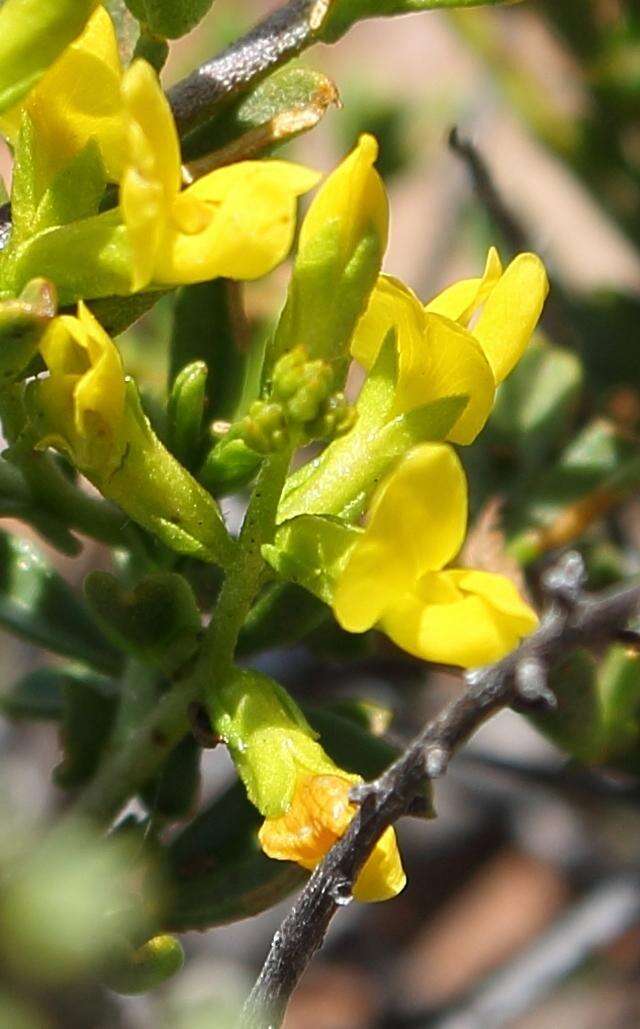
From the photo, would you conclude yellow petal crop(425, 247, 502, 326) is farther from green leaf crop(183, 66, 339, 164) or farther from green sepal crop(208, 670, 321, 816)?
green sepal crop(208, 670, 321, 816)

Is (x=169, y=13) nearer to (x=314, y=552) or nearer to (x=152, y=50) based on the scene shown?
(x=152, y=50)

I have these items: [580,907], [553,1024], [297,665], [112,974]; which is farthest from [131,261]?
[553,1024]

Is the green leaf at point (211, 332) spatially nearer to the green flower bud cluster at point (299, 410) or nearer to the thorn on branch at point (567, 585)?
the green flower bud cluster at point (299, 410)

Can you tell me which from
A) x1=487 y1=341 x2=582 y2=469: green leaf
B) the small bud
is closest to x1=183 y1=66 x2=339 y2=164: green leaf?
the small bud

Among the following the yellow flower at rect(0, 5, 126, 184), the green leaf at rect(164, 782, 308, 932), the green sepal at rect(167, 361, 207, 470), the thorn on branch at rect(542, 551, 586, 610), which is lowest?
the green leaf at rect(164, 782, 308, 932)

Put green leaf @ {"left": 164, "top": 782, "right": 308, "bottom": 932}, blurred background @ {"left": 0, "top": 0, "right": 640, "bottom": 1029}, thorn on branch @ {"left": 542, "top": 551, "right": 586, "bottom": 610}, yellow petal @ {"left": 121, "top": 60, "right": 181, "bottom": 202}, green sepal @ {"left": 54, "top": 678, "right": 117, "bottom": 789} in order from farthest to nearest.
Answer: blurred background @ {"left": 0, "top": 0, "right": 640, "bottom": 1029} < green sepal @ {"left": 54, "top": 678, "right": 117, "bottom": 789} < green leaf @ {"left": 164, "top": 782, "right": 308, "bottom": 932} < yellow petal @ {"left": 121, "top": 60, "right": 181, "bottom": 202} < thorn on branch @ {"left": 542, "top": 551, "right": 586, "bottom": 610}

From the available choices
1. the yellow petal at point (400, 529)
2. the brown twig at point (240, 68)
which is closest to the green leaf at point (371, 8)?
the brown twig at point (240, 68)

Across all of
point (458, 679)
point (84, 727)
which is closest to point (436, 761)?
point (84, 727)
